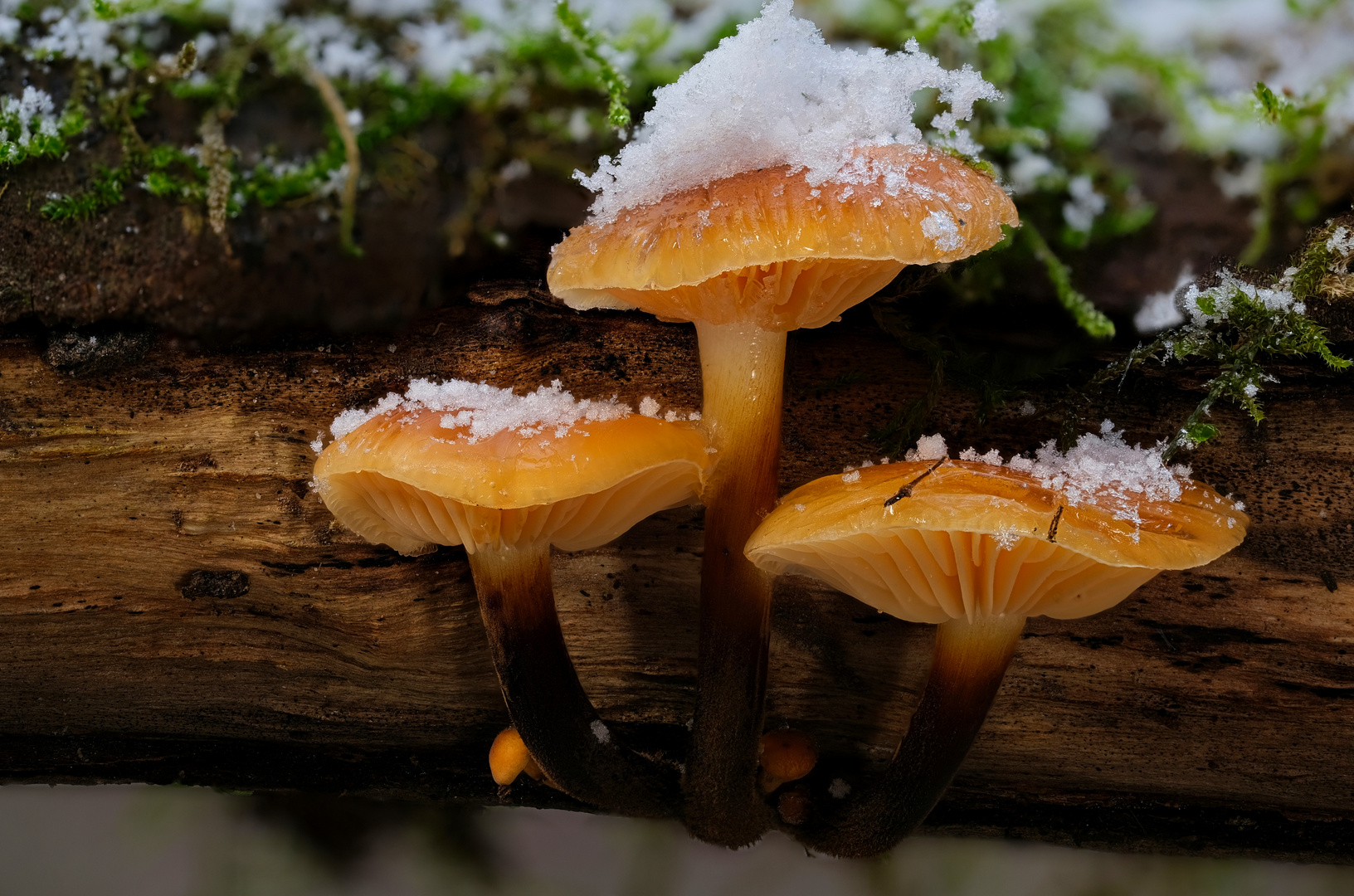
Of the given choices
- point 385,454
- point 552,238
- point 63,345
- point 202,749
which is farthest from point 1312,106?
point 202,749

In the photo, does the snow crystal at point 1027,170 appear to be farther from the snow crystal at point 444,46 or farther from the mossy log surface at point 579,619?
the snow crystal at point 444,46

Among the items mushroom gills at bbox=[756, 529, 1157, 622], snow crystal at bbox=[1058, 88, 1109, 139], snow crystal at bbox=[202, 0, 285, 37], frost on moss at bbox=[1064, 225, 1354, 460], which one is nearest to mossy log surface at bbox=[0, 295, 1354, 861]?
frost on moss at bbox=[1064, 225, 1354, 460]

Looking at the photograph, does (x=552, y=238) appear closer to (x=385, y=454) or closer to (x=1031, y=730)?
(x=385, y=454)

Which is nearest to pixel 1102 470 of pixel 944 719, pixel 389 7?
pixel 944 719

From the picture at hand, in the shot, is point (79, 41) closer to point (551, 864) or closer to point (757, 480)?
point (757, 480)

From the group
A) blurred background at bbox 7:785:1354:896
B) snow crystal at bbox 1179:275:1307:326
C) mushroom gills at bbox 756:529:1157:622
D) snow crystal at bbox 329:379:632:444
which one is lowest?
blurred background at bbox 7:785:1354:896

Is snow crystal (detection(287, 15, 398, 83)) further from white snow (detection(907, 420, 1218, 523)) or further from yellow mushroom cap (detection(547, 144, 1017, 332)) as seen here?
white snow (detection(907, 420, 1218, 523))

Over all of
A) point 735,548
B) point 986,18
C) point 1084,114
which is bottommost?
point 735,548
